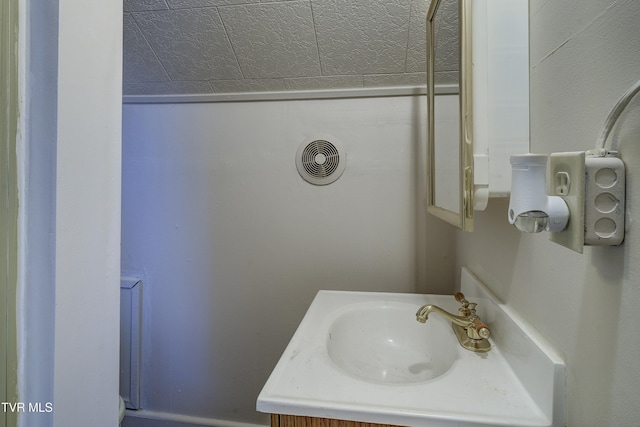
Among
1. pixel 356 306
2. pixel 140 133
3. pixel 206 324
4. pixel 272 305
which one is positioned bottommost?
pixel 206 324

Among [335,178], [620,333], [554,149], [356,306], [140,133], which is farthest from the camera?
[140,133]

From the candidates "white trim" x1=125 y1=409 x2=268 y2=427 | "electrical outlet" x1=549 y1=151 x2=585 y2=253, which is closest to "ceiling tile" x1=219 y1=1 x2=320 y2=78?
"electrical outlet" x1=549 y1=151 x2=585 y2=253

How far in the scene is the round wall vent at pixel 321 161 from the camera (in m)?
1.22

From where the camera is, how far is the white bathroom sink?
0.45m

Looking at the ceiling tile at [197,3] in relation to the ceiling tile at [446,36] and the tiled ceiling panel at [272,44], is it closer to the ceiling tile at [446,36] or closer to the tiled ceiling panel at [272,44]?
the tiled ceiling panel at [272,44]

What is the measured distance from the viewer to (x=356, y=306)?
886mm

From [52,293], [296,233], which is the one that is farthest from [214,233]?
[52,293]

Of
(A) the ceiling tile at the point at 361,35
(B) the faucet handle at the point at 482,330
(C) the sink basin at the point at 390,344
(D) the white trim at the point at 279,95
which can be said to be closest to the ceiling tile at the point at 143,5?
(D) the white trim at the point at 279,95

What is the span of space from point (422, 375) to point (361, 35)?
1.10 metres

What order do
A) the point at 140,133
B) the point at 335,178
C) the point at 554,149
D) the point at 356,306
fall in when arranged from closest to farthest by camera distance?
1. the point at 554,149
2. the point at 356,306
3. the point at 335,178
4. the point at 140,133

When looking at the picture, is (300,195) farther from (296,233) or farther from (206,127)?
(206,127)

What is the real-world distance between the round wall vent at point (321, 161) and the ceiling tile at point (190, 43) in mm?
428

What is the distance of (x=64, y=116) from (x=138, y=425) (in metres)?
1.61

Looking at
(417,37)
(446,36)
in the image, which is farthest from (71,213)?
(417,37)
